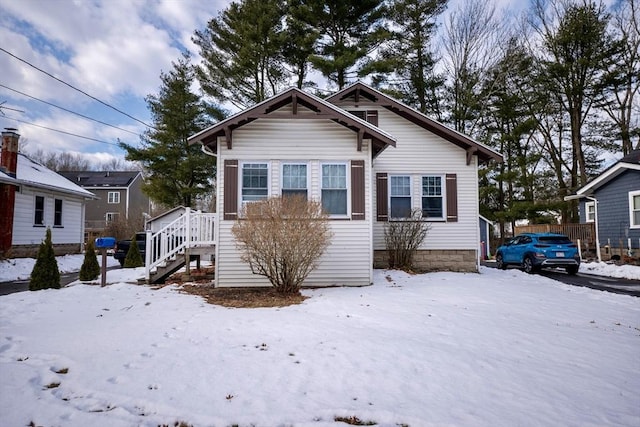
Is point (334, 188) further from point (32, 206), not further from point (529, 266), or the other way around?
point (32, 206)

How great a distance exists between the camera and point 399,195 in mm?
12148

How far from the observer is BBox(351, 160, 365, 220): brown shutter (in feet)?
30.7

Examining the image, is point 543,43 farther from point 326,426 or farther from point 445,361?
point 326,426

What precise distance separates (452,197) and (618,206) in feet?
36.0

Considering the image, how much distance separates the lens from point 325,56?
2064 centimetres

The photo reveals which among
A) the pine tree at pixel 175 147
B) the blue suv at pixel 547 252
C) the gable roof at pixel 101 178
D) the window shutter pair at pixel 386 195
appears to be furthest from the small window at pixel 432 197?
the gable roof at pixel 101 178

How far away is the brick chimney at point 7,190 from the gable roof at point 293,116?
40.1 ft

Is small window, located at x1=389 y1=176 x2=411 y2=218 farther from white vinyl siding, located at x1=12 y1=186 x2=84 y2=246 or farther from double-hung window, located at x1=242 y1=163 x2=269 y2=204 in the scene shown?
white vinyl siding, located at x1=12 y1=186 x2=84 y2=246

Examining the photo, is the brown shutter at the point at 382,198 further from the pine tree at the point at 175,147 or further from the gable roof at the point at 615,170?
the pine tree at the point at 175,147

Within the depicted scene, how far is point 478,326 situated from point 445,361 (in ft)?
5.88

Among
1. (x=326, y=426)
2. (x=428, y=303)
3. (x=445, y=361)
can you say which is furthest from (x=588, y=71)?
(x=326, y=426)

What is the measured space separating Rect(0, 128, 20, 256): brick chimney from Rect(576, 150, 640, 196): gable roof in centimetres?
2705

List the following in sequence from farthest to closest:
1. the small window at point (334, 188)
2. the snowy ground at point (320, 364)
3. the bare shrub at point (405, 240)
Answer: the bare shrub at point (405, 240) < the small window at point (334, 188) < the snowy ground at point (320, 364)

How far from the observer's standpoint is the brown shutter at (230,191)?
9219 mm
